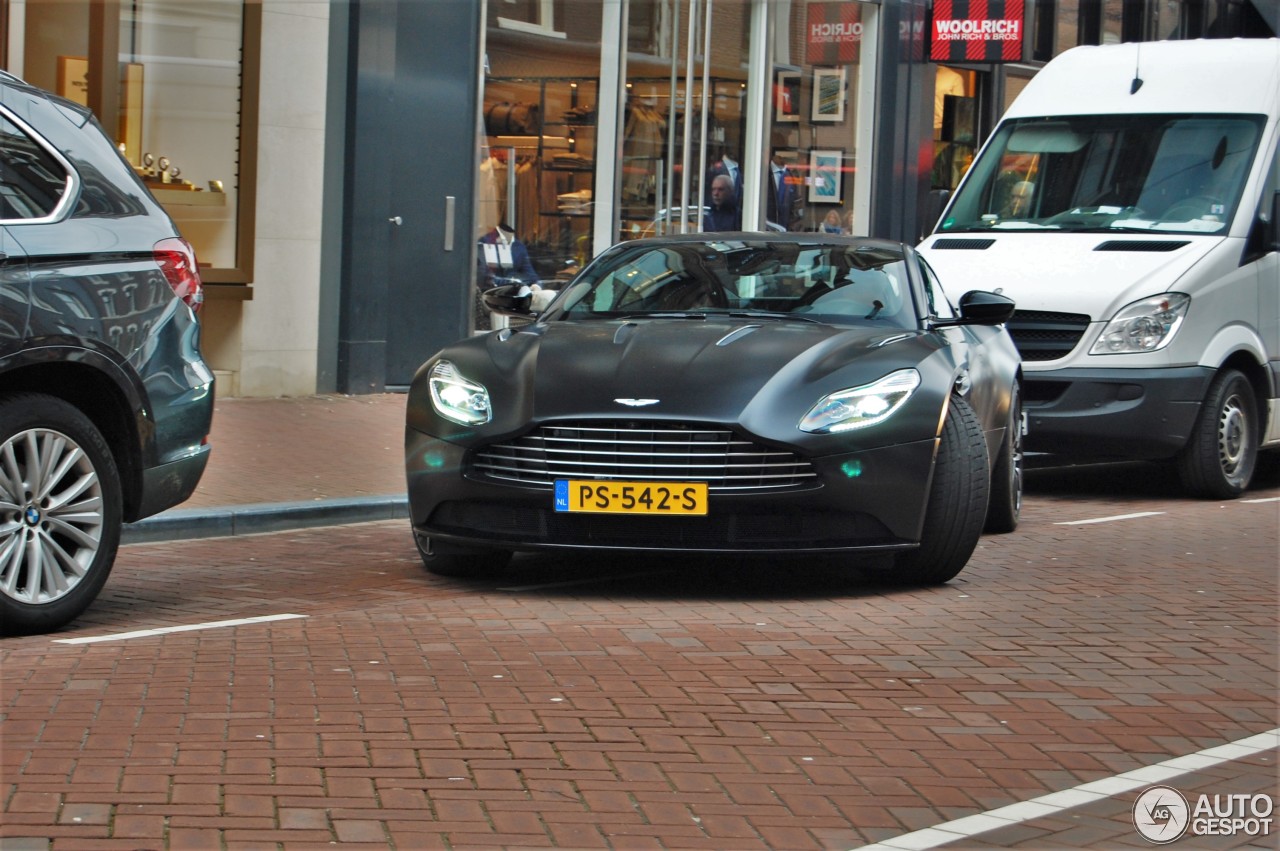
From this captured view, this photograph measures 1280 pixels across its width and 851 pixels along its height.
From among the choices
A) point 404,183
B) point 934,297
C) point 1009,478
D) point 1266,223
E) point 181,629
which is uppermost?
point 404,183

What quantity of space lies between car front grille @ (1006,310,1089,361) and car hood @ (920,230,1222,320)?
0.15ft

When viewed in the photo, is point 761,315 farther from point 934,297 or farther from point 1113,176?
point 1113,176

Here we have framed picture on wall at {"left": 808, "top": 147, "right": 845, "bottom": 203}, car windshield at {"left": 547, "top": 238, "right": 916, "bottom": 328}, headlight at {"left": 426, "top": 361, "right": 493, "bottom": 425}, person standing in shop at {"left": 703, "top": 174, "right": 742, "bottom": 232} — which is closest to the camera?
headlight at {"left": 426, "top": 361, "right": 493, "bottom": 425}

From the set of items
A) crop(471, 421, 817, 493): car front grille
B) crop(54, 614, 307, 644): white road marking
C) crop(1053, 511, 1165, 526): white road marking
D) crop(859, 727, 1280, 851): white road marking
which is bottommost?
crop(54, 614, 307, 644): white road marking

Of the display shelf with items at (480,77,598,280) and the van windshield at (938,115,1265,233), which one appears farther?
the display shelf with items at (480,77,598,280)

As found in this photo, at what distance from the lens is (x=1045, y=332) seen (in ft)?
35.3

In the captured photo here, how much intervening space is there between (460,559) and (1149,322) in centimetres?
→ 491

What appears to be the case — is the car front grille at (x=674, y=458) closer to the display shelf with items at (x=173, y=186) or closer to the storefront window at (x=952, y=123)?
the display shelf with items at (x=173, y=186)

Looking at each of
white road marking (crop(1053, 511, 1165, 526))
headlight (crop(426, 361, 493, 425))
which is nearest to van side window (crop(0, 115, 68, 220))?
headlight (crop(426, 361, 493, 425))

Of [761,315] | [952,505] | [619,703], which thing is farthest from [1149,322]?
[619,703]

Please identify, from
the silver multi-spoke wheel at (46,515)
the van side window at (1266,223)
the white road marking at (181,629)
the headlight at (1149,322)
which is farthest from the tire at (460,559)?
the van side window at (1266,223)

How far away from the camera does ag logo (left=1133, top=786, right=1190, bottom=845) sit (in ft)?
13.5

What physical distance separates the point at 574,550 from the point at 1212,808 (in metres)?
2.99

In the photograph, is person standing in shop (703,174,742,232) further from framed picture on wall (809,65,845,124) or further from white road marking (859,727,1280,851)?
white road marking (859,727,1280,851)
